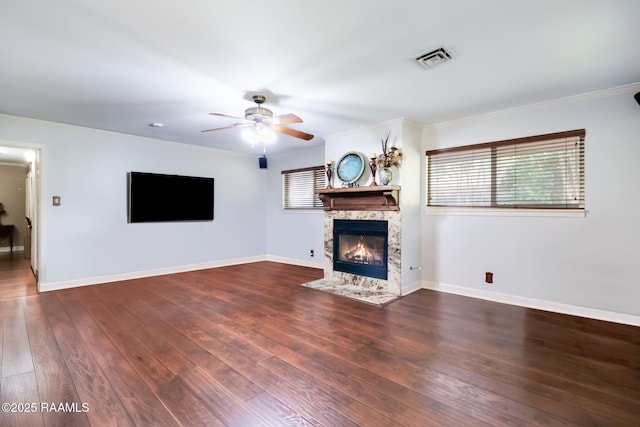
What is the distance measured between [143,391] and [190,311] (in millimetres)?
1481

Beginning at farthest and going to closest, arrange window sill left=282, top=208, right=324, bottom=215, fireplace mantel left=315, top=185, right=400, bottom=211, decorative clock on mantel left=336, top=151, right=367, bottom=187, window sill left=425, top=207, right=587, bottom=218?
1. window sill left=282, top=208, right=324, bottom=215
2. decorative clock on mantel left=336, top=151, right=367, bottom=187
3. fireplace mantel left=315, top=185, right=400, bottom=211
4. window sill left=425, top=207, right=587, bottom=218

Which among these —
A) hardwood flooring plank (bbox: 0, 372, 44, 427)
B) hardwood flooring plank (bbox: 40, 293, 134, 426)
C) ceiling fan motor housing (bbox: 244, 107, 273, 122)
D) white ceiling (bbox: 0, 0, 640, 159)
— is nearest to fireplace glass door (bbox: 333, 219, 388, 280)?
white ceiling (bbox: 0, 0, 640, 159)

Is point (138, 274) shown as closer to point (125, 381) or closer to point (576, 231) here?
point (125, 381)

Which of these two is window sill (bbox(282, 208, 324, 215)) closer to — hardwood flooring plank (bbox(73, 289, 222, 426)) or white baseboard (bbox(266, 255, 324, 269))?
white baseboard (bbox(266, 255, 324, 269))

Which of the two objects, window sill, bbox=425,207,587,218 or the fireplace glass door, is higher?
window sill, bbox=425,207,587,218

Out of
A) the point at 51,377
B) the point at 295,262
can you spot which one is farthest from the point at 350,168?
the point at 51,377

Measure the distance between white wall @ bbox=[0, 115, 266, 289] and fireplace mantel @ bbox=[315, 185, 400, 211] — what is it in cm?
251

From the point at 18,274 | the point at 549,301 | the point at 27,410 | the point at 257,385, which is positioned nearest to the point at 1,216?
the point at 18,274

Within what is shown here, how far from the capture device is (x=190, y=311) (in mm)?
3271

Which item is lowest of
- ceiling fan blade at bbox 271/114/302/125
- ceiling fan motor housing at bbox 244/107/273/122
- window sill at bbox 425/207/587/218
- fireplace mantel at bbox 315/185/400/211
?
window sill at bbox 425/207/587/218

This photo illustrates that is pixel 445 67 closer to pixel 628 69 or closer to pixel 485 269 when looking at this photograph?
pixel 628 69

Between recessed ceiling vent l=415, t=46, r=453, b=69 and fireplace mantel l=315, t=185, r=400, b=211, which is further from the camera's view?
fireplace mantel l=315, t=185, r=400, b=211

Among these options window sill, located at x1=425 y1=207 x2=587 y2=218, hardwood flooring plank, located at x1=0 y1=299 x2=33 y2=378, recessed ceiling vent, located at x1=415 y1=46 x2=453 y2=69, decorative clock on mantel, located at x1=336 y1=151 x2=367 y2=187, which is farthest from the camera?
decorative clock on mantel, located at x1=336 y1=151 x2=367 y2=187

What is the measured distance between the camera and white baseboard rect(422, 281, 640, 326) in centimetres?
295
